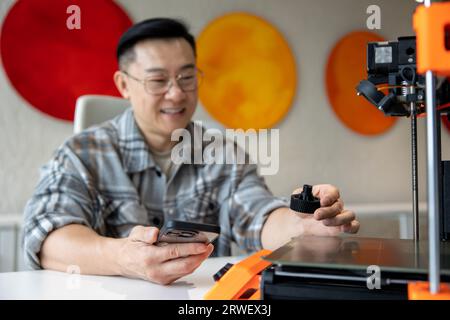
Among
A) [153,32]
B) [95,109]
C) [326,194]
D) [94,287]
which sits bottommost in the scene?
[94,287]

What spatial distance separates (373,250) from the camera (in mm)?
525

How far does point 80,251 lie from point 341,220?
432 millimetres

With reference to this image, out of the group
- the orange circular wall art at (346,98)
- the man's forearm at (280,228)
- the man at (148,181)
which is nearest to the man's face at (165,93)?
the man at (148,181)

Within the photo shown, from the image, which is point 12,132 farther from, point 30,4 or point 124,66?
point 124,66

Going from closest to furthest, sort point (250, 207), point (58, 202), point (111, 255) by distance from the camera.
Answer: point (111, 255) < point (58, 202) < point (250, 207)

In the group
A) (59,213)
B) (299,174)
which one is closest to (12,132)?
(59,213)

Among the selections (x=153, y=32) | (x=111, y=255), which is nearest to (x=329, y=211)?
(x=111, y=255)

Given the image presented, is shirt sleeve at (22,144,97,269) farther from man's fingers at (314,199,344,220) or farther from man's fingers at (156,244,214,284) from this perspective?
man's fingers at (314,199,344,220)

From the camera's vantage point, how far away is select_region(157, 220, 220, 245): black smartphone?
1.85ft

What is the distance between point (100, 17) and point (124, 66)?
727 mm

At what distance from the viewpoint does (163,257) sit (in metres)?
0.67

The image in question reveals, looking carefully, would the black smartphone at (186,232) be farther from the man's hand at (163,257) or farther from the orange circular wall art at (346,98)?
the orange circular wall art at (346,98)

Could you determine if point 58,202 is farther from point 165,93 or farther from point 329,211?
point 329,211

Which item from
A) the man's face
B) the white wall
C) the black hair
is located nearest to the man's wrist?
the man's face
